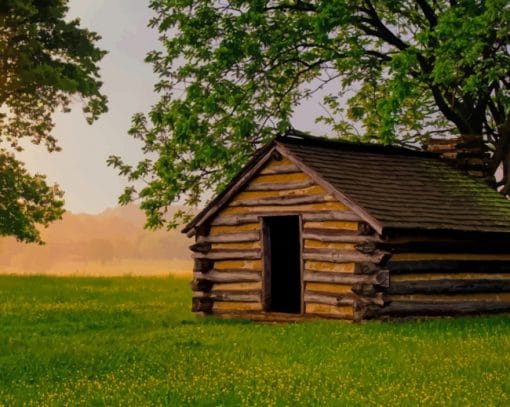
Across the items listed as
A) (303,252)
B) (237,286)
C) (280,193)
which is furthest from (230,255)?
(303,252)

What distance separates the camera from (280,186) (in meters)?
23.6

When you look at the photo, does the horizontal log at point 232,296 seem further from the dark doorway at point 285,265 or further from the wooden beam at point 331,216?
the wooden beam at point 331,216

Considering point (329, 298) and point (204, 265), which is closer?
Answer: point (329, 298)

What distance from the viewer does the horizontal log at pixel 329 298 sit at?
2167 centimetres

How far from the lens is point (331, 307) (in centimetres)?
2220

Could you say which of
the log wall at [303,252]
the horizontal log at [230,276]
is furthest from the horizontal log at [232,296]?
the horizontal log at [230,276]

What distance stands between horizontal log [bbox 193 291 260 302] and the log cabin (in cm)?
3

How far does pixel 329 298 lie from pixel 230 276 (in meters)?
3.85

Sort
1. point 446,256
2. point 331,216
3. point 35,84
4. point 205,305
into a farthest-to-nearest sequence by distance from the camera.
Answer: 1. point 35,84
2. point 205,305
3. point 446,256
4. point 331,216

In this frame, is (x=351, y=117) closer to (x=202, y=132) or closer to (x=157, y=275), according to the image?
(x=202, y=132)

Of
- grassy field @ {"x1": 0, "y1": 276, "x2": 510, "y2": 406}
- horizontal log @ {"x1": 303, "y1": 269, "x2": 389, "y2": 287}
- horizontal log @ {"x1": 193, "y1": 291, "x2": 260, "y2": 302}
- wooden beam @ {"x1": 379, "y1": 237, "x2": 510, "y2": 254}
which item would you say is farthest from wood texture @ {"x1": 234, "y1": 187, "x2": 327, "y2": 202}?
grassy field @ {"x1": 0, "y1": 276, "x2": 510, "y2": 406}

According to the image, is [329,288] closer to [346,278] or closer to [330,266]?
[330,266]

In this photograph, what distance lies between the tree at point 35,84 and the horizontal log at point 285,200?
19.0m

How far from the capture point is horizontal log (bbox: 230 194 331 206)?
2264 centimetres
